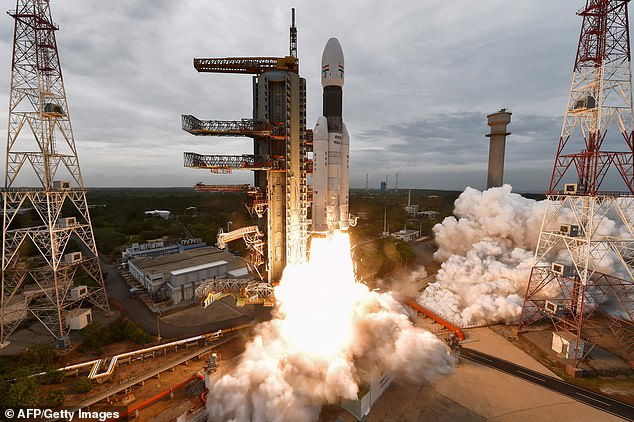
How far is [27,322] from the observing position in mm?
31391

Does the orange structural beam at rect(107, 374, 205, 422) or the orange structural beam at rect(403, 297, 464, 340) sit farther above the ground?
the orange structural beam at rect(403, 297, 464, 340)

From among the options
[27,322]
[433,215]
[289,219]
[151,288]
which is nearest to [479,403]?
[289,219]

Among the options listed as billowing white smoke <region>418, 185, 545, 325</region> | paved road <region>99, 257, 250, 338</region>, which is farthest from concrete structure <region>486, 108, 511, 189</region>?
paved road <region>99, 257, 250, 338</region>

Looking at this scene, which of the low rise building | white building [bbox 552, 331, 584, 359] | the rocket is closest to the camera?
the rocket

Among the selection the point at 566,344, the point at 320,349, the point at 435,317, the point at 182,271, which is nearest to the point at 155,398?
the point at 320,349

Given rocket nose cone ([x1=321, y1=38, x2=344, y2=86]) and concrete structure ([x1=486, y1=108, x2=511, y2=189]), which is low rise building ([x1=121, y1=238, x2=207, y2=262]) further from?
concrete structure ([x1=486, y1=108, x2=511, y2=189])

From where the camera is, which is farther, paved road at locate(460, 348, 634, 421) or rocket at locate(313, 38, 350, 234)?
rocket at locate(313, 38, 350, 234)

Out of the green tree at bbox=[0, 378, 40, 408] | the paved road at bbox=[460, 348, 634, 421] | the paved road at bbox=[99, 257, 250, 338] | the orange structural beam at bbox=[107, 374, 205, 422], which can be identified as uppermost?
the green tree at bbox=[0, 378, 40, 408]

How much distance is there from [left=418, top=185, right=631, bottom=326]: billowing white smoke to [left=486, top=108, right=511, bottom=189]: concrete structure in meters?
20.3

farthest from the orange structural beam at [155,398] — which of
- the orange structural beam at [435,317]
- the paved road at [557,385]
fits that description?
the orange structural beam at [435,317]

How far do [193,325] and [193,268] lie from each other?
9.67m

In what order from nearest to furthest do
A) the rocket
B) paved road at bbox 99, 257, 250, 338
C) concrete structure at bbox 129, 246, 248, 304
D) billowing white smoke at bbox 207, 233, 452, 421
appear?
billowing white smoke at bbox 207, 233, 452, 421
the rocket
paved road at bbox 99, 257, 250, 338
concrete structure at bbox 129, 246, 248, 304

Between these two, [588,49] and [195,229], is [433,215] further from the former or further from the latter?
[588,49]

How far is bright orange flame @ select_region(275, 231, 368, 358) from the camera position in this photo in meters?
20.6
